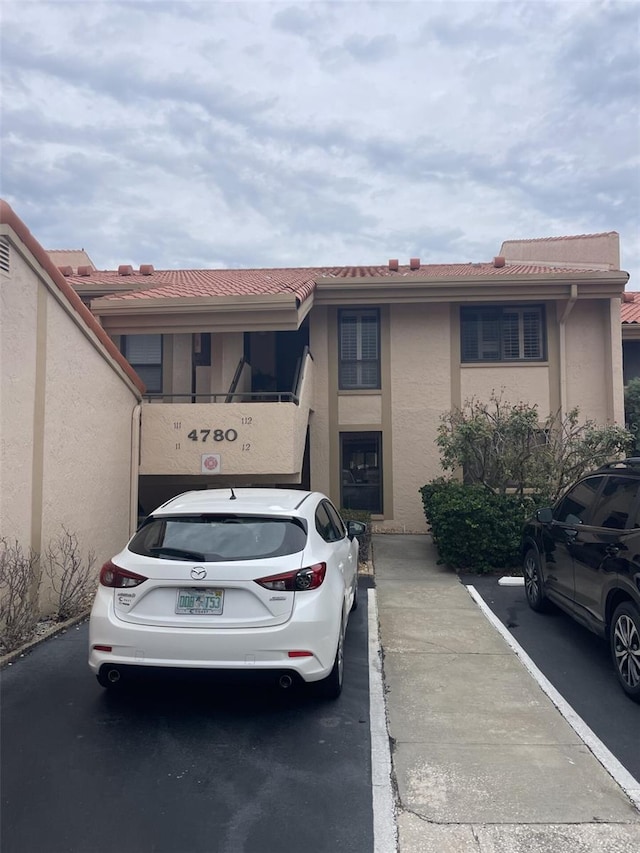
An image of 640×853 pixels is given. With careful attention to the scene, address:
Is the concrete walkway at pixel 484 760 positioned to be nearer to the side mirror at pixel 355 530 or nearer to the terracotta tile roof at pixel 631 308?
the side mirror at pixel 355 530

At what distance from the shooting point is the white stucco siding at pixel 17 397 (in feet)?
19.0

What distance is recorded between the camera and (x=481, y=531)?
9.48 m

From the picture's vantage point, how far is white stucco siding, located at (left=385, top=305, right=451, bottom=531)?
13195 millimetres

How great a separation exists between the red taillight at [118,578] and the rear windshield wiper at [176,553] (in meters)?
0.21

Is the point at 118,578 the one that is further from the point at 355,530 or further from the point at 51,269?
the point at 51,269

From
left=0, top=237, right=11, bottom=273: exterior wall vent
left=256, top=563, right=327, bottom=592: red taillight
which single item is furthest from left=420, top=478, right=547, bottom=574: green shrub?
left=0, top=237, right=11, bottom=273: exterior wall vent

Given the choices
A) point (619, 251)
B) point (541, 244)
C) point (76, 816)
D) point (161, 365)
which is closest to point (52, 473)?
point (76, 816)

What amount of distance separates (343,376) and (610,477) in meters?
8.25

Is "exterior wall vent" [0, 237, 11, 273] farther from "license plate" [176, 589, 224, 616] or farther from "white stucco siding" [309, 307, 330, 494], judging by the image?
"white stucco siding" [309, 307, 330, 494]

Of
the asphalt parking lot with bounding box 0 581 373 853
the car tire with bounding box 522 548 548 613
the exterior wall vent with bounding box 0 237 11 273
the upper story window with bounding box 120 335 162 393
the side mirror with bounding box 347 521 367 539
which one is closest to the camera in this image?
the asphalt parking lot with bounding box 0 581 373 853

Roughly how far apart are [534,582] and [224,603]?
176 inches

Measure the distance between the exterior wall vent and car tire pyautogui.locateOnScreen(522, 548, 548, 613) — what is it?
637 cm

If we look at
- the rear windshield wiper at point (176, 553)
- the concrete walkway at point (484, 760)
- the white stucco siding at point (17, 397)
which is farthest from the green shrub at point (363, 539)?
the rear windshield wiper at point (176, 553)

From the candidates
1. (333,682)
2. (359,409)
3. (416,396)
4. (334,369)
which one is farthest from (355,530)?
(334,369)
